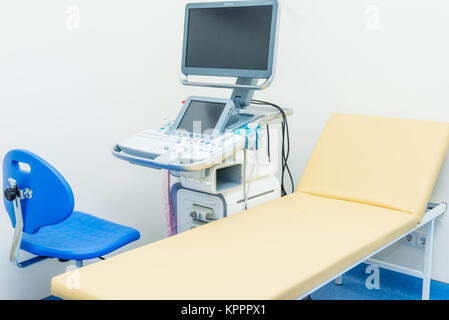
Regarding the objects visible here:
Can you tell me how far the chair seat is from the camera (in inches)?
69.6

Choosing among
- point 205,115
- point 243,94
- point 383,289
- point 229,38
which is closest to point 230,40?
point 229,38

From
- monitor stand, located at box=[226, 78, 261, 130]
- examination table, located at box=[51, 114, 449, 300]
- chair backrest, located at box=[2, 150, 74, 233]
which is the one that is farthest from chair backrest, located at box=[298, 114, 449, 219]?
chair backrest, located at box=[2, 150, 74, 233]

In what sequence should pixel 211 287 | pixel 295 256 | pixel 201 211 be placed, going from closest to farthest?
pixel 211 287
pixel 295 256
pixel 201 211

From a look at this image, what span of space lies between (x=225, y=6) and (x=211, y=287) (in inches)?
48.0

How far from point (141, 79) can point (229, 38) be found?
2.51 feet

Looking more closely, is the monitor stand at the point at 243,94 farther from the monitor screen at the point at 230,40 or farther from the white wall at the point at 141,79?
the white wall at the point at 141,79

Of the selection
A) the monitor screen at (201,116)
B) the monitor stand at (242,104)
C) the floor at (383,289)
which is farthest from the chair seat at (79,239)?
the floor at (383,289)

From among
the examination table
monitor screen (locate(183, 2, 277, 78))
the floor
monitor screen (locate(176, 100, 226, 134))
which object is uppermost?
monitor screen (locate(183, 2, 277, 78))

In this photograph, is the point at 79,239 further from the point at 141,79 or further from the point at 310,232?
the point at 141,79

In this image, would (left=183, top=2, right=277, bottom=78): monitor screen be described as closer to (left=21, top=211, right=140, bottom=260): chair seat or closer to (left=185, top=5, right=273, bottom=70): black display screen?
(left=185, top=5, right=273, bottom=70): black display screen

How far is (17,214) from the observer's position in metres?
1.73

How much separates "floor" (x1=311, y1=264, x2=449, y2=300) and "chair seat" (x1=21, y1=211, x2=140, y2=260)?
1022mm
